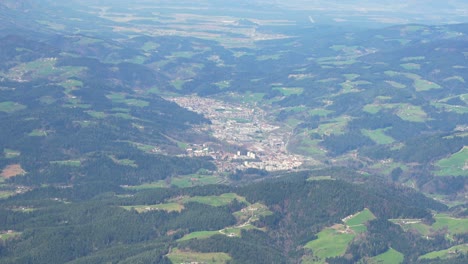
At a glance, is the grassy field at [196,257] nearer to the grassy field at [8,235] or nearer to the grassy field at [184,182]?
the grassy field at [8,235]

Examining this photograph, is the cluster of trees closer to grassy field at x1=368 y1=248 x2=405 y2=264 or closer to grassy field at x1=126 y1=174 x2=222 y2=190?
grassy field at x1=368 y1=248 x2=405 y2=264

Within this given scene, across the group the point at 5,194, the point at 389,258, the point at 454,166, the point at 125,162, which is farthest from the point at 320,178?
the point at 5,194

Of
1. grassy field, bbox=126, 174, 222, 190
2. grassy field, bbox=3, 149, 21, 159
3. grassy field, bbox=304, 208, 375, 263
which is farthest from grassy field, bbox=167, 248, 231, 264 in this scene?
grassy field, bbox=3, 149, 21, 159

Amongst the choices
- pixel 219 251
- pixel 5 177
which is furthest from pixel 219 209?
pixel 5 177

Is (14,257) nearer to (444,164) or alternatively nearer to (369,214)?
(369,214)

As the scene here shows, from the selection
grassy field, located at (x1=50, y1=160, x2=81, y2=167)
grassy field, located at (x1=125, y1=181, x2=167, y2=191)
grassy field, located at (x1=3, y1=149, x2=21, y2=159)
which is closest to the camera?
grassy field, located at (x1=125, y1=181, x2=167, y2=191)

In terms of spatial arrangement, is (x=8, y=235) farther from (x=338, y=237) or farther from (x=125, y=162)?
(x=125, y=162)
